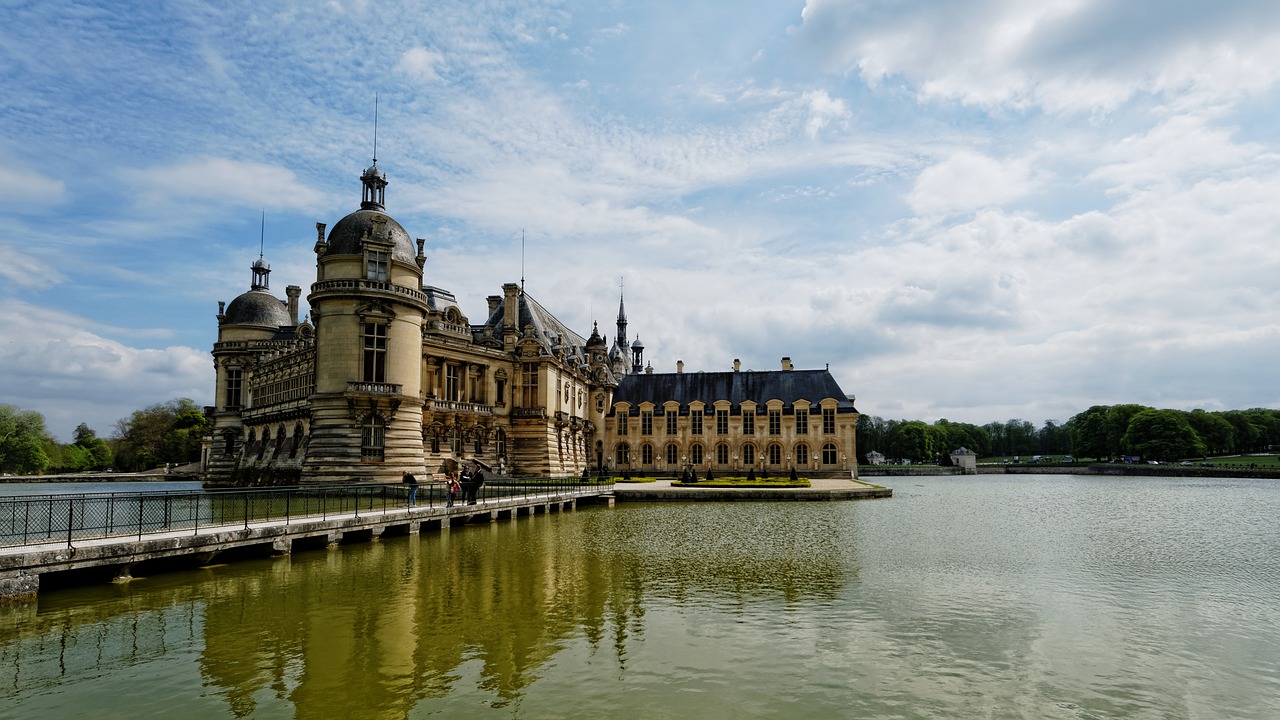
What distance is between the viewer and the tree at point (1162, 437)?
357 ft

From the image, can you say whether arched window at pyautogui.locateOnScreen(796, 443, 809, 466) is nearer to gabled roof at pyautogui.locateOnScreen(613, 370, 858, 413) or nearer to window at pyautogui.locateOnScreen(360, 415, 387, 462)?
gabled roof at pyautogui.locateOnScreen(613, 370, 858, 413)

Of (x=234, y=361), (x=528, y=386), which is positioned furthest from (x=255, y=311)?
(x=528, y=386)

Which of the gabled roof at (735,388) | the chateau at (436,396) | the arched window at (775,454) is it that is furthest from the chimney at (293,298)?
the arched window at (775,454)

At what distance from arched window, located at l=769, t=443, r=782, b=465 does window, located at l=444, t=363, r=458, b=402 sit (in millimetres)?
35055

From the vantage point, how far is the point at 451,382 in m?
54.6

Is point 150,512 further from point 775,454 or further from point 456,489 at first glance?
point 775,454

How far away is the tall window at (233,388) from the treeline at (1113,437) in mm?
112652

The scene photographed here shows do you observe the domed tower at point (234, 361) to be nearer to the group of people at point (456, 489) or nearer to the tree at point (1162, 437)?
the group of people at point (456, 489)

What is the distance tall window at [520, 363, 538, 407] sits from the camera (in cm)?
5962

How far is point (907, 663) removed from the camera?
40.0 feet

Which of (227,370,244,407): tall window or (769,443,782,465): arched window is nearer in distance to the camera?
(227,370,244,407): tall window

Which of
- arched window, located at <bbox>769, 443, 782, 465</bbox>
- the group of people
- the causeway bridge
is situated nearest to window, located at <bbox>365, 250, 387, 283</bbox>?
the group of people

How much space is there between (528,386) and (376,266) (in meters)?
19.2

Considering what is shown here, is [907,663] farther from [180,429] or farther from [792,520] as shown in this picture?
[180,429]
